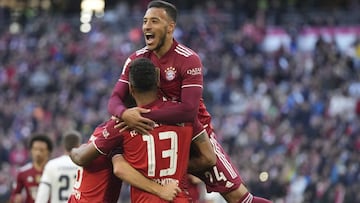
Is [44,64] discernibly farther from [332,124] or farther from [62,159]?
[62,159]

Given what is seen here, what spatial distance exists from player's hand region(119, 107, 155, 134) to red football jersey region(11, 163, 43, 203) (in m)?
3.97

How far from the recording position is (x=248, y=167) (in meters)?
22.0

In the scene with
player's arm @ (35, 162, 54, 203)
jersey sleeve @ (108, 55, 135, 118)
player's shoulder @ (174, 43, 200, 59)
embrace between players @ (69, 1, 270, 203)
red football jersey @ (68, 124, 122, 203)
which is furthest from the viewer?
player's arm @ (35, 162, 54, 203)

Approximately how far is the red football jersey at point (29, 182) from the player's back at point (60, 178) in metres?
1.07

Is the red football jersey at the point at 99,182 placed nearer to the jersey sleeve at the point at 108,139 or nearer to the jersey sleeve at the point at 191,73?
the jersey sleeve at the point at 108,139

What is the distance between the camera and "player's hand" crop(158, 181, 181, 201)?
9562 millimetres

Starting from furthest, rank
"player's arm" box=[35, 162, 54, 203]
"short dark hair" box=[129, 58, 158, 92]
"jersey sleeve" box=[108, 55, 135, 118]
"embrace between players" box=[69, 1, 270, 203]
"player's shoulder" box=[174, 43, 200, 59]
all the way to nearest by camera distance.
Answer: "player's arm" box=[35, 162, 54, 203] < "player's shoulder" box=[174, 43, 200, 59] < "jersey sleeve" box=[108, 55, 135, 118] < "embrace between players" box=[69, 1, 270, 203] < "short dark hair" box=[129, 58, 158, 92]

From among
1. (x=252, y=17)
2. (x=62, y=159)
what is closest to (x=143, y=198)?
(x=62, y=159)

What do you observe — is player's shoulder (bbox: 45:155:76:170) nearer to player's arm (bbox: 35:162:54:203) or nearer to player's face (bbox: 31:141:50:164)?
player's arm (bbox: 35:162:54:203)

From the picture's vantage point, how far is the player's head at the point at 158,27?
9.88 m

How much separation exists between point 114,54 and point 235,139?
7341 millimetres

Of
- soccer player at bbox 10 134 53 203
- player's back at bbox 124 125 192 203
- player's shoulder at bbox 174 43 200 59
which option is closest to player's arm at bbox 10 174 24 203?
soccer player at bbox 10 134 53 203

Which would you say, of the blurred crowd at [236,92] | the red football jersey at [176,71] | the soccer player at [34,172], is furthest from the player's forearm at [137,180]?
the blurred crowd at [236,92]

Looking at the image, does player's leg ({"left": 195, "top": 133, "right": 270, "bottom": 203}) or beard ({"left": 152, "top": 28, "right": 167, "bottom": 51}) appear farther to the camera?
player's leg ({"left": 195, "top": 133, "right": 270, "bottom": 203})
